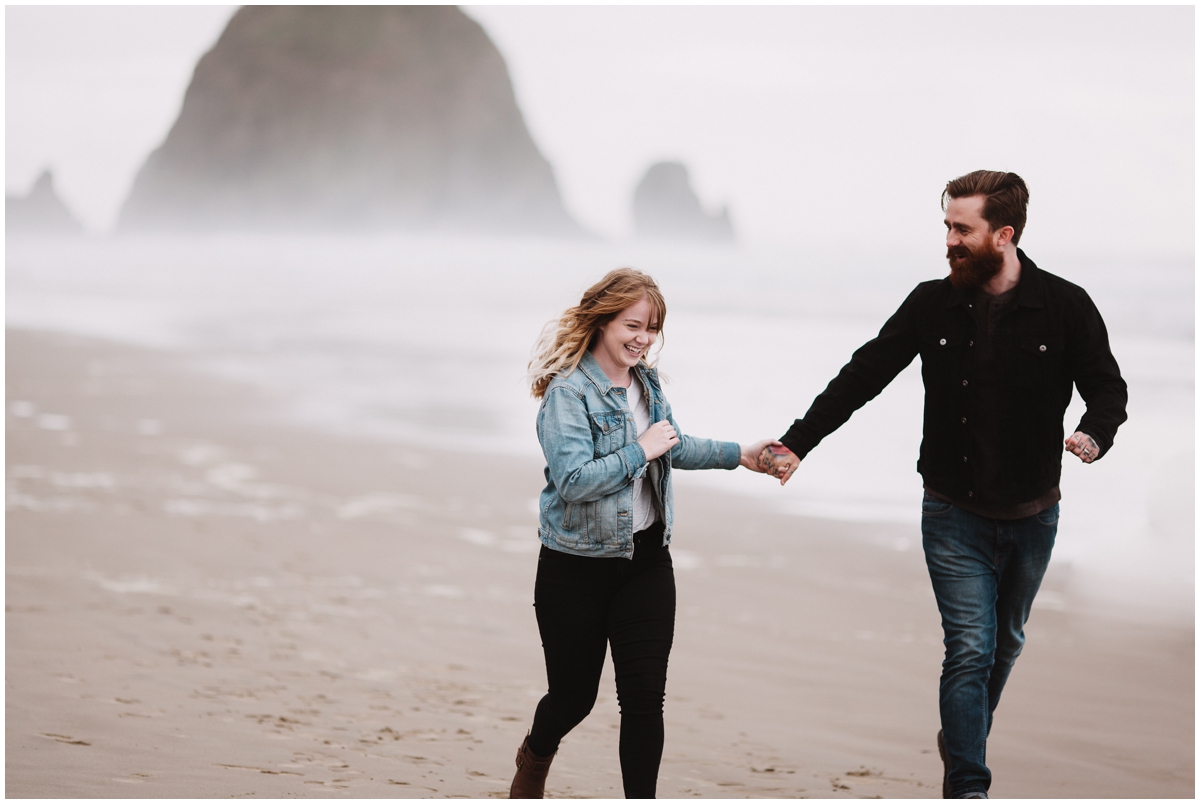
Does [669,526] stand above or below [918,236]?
below

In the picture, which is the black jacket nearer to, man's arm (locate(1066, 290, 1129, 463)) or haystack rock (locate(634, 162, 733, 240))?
man's arm (locate(1066, 290, 1129, 463))

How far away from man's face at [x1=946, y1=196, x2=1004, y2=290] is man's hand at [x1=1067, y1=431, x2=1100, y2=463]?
1.79 ft

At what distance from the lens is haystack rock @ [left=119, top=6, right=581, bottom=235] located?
7081cm

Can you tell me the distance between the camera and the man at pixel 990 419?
11.0 ft

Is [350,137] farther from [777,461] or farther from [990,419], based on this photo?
[990,419]

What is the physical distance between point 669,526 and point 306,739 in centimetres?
184

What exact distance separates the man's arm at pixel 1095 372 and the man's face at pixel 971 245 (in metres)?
0.30

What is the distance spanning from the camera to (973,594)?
3408 mm

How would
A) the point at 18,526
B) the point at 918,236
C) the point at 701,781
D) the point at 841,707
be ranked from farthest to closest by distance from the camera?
the point at 918,236 → the point at 18,526 → the point at 841,707 → the point at 701,781

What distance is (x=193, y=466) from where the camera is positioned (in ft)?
31.4

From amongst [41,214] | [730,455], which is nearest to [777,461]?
[730,455]

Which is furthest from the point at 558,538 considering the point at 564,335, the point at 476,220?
the point at 476,220

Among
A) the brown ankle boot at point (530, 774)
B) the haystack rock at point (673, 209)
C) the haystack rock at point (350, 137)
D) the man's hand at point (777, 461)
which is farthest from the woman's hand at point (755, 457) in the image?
the haystack rock at point (350, 137)

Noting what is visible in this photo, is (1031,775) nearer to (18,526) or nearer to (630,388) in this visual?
(630,388)
